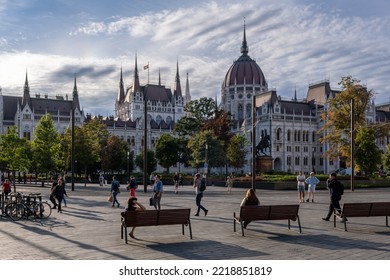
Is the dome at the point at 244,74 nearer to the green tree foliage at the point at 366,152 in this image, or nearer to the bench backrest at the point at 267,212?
the green tree foliage at the point at 366,152

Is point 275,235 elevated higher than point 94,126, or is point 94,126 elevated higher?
point 94,126

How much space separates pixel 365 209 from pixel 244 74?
131378 millimetres

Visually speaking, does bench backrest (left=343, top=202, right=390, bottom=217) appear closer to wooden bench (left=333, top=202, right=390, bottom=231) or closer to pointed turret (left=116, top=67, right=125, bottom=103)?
wooden bench (left=333, top=202, right=390, bottom=231)

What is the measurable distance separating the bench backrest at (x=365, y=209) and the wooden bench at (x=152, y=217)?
443 centimetres

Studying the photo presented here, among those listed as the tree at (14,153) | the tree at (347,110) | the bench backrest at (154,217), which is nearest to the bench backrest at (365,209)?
the bench backrest at (154,217)

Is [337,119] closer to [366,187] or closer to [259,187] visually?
[366,187]

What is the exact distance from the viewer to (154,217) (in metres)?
11.0

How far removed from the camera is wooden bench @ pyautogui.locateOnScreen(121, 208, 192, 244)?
10789mm

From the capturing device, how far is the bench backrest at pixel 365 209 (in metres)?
12.6

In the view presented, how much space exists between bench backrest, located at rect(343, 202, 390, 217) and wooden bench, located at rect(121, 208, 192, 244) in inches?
174

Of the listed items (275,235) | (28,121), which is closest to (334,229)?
(275,235)

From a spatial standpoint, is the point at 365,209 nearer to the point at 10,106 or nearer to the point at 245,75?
the point at 10,106
